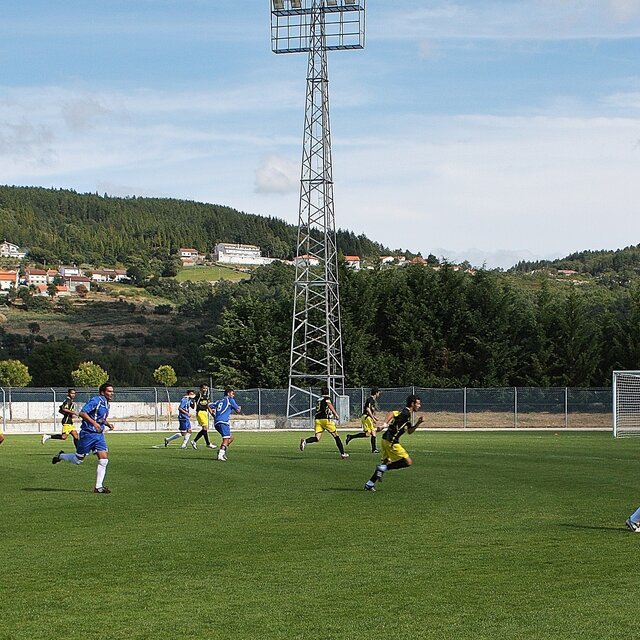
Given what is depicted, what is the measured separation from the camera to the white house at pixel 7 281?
164 metres

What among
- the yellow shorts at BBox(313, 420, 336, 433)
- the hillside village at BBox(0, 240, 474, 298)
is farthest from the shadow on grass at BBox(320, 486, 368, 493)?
the hillside village at BBox(0, 240, 474, 298)

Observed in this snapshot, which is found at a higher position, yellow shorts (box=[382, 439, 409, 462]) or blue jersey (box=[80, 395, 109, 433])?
blue jersey (box=[80, 395, 109, 433])

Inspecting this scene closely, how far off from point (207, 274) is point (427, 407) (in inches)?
5397

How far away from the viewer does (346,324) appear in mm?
72000

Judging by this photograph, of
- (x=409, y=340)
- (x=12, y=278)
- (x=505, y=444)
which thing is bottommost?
(x=505, y=444)

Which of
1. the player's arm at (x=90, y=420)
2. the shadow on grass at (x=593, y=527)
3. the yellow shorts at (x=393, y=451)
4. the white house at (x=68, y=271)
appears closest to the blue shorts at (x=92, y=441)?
the player's arm at (x=90, y=420)

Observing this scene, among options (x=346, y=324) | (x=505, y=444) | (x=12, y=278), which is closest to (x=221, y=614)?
(x=505, y=444)

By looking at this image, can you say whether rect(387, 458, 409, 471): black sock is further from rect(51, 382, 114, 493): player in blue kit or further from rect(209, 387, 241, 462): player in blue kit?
rect(209, 387, 241, 462): player in blue kit

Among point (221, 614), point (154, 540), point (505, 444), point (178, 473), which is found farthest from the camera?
point (505, 444)

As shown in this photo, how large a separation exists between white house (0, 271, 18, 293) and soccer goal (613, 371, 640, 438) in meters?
127

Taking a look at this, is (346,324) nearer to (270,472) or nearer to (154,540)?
(270,472)

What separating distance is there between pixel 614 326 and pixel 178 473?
55760mm

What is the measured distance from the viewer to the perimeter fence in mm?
55375

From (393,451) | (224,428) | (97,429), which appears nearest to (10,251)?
(224,428)
